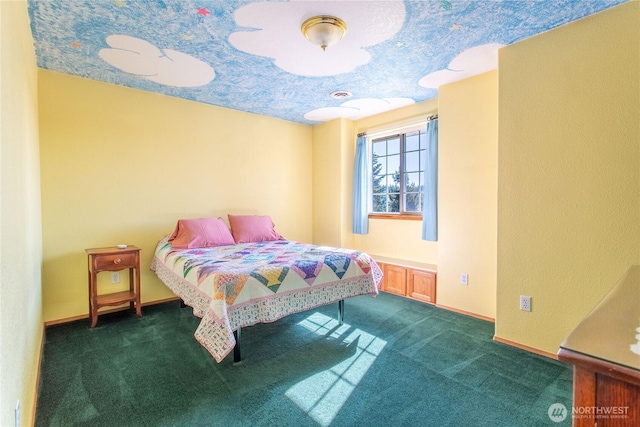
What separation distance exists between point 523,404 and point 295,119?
409cm

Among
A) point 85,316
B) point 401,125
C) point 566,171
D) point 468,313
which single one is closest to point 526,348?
point 468,313

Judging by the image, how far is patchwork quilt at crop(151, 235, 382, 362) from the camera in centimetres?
192

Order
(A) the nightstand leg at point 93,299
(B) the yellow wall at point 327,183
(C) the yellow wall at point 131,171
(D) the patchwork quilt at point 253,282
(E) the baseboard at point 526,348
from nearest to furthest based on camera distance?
(D) the patchwork quilt at point 253,282, (E) the baseboard at point 526,348, (A) the nightstand leg at point 93,299, (C) the yellow wall at point 131,171, (B) the yellow wall at point 327,183

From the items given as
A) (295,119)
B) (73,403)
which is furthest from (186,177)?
(73,403)

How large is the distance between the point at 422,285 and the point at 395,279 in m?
0.36

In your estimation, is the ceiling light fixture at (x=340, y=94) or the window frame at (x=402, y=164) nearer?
the ceiling light fixture at (x=340, y=94)

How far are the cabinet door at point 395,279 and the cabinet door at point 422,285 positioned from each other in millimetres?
67

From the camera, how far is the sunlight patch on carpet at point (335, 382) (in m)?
1.68

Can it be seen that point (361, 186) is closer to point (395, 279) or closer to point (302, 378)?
point (395, 279)

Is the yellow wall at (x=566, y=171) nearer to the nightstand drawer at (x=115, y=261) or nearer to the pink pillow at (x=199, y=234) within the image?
the pink pillow at (x=199, y=234)

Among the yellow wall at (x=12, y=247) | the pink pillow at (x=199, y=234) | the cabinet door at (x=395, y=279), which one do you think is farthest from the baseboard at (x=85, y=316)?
the cabinet door at (x=395, y=279)

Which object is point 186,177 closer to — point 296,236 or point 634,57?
point 296,236

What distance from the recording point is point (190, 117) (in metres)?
3.70

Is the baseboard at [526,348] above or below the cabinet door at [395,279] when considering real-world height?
below
